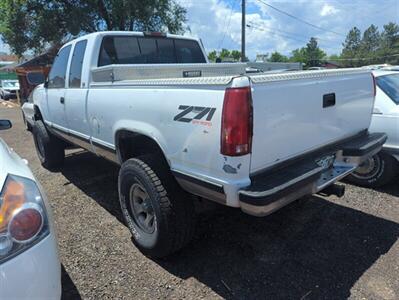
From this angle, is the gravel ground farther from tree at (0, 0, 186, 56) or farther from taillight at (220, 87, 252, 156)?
tree at (0, 0, 186, 56)

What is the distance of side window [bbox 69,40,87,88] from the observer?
430 centimetres

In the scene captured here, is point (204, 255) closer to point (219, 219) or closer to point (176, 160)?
point (219, 219)

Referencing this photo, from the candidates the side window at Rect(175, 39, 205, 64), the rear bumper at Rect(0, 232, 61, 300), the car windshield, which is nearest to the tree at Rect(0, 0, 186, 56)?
the side window at Rect(175, 39, 205, 64)

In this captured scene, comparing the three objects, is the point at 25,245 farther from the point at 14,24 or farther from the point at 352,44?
the point at 352,44

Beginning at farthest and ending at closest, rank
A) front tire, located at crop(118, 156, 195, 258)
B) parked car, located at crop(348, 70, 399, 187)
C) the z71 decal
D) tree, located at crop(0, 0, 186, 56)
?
tree, located at crop(0, 0, 186, 56)
parked car, located at crop(348, 70, 399, 187)
front tire, located at crop(118, 156, 195, 258)
the z71 decal

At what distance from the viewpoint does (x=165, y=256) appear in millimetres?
3102

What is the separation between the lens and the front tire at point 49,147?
592 cm

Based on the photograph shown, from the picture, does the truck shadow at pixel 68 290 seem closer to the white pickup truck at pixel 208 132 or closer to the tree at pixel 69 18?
the white pickup truck at pixel 208 132

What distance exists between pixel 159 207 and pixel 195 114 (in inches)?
35.2

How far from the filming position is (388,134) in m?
4.27

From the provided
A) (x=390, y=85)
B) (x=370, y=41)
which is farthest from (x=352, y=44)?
(x=390, y=85)

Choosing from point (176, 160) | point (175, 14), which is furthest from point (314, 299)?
point (175, 14)

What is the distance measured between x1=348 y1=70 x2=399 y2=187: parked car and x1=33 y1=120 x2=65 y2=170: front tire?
15.8 ft

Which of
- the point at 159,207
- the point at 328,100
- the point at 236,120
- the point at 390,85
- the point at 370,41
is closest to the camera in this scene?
the point at 236,120
